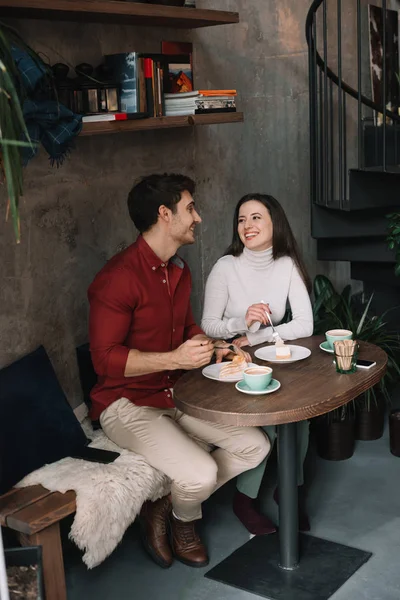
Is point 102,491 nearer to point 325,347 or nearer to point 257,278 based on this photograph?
point 325,347

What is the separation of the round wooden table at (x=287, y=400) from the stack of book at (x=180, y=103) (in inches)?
50.1

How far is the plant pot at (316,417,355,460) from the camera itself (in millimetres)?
4070

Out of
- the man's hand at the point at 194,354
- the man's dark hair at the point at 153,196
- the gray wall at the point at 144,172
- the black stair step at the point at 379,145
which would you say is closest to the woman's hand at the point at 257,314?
the man's hand at the point at 194,354

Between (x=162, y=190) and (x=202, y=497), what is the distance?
122cm

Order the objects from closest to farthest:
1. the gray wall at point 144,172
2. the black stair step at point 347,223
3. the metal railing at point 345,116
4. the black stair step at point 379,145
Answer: the gray wall at point 144,172
the black stair step at point 347,223
the metal railing at point 345,116
the black stair step at point 379,145

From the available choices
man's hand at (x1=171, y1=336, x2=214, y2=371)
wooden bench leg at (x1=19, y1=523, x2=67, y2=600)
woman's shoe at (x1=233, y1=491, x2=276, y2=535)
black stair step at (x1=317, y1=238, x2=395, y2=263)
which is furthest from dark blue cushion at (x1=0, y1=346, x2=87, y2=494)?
black stair step at (x1=317, y1=238, x2=395, y2=263)

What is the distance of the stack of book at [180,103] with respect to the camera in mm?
3877

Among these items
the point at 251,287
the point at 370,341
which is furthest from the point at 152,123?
the point at 370,341

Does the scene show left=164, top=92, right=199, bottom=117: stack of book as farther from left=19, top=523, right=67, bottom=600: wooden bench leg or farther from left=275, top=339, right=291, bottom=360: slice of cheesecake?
left=19, top=523, right=67, bottom=600: wooden bench leg

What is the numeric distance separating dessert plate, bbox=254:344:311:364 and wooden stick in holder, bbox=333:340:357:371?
194mm

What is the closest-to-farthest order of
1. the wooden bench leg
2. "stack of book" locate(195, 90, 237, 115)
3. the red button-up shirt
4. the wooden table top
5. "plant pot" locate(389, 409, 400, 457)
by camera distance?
the wooden table top < the wooden bench leg < the red button-up shirt < "stack of book" locate(195, 90, 237, 115) < "plant pot" locate(389, 409, 400, 457)

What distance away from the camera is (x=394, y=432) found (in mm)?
4109

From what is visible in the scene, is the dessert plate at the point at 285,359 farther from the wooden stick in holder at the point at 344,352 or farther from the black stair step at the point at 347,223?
the black stair step at the point at 347,223

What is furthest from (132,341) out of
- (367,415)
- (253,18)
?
(253,18)
